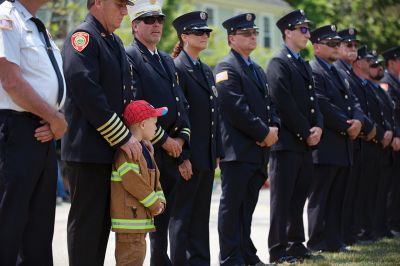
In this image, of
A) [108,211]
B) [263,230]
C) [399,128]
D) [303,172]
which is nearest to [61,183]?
[263,230]

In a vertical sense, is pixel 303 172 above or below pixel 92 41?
below

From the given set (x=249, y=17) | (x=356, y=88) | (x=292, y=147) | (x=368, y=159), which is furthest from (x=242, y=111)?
(x=368, y=159)

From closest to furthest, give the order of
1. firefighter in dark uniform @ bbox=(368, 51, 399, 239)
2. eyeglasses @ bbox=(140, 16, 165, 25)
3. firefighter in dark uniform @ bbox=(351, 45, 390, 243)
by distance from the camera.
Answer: eyeglasses @ bbox=(140, 16, 165, 25), firefighter in dark uniform @ bbox=(351, 45, 390, 243), firefighter in dark uniform @ bbox=(368, 51, 399, 239)

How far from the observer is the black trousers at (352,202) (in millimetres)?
10484

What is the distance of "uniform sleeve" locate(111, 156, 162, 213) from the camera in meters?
5.79

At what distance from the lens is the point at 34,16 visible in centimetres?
547

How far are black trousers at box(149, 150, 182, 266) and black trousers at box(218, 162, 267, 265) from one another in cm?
122

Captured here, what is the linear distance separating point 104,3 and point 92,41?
347mm

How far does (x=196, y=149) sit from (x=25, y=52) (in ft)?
8.97

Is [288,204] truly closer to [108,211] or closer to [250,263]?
[250,263]

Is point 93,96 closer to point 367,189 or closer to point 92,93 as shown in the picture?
point 92,93

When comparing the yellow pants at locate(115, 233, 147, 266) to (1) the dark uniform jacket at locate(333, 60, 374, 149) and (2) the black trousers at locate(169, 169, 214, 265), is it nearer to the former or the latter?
(2) the black trousers at locate(169, 169, 214, 265)

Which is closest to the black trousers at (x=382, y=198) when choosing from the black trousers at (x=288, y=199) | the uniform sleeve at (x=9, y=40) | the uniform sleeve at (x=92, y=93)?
the black trousers at (x=288, y=199)

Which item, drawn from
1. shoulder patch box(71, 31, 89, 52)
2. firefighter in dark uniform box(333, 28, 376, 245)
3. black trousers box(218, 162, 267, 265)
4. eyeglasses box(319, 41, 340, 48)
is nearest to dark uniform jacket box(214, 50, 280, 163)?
black trousers box(218, 162, 267, 265)
